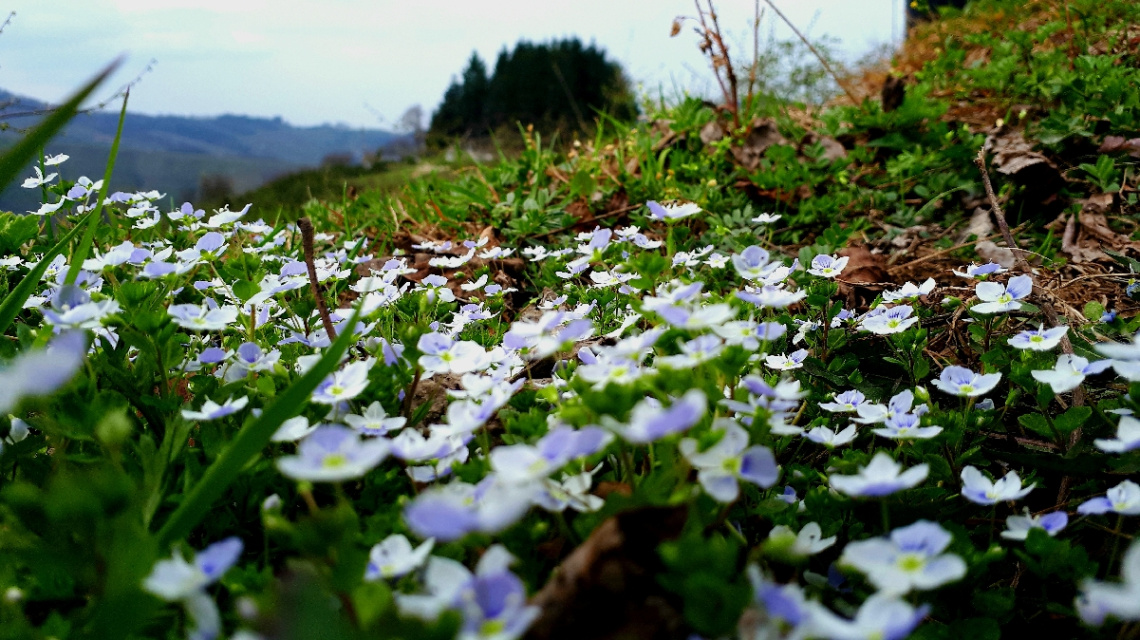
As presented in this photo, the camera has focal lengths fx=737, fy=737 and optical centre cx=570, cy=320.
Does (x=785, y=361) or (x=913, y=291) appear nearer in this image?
(x=785, y=361)

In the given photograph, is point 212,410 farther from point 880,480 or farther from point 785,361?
point 785,361

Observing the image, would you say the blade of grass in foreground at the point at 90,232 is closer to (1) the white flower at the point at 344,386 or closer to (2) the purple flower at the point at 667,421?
(1) the white flower at the point at 344,386

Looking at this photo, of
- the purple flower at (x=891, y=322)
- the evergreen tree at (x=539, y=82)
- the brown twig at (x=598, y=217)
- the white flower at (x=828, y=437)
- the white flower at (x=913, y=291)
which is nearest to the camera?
the white flower at (x=828, y=437)

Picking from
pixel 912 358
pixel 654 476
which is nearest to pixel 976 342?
pixel 912 358

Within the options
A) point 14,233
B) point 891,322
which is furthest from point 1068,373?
point 14,233

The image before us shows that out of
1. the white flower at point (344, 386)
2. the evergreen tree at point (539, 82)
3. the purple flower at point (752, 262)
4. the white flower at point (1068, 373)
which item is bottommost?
the white flower at point (1068, 373)

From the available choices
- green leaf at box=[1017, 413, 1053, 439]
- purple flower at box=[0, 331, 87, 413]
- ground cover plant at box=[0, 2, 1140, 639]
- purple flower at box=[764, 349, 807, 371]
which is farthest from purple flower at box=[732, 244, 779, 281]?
purple flower at box=[0, 331, 87, 413]

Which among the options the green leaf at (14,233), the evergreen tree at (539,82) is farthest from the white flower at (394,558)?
the evergreen tree at (539,82)
